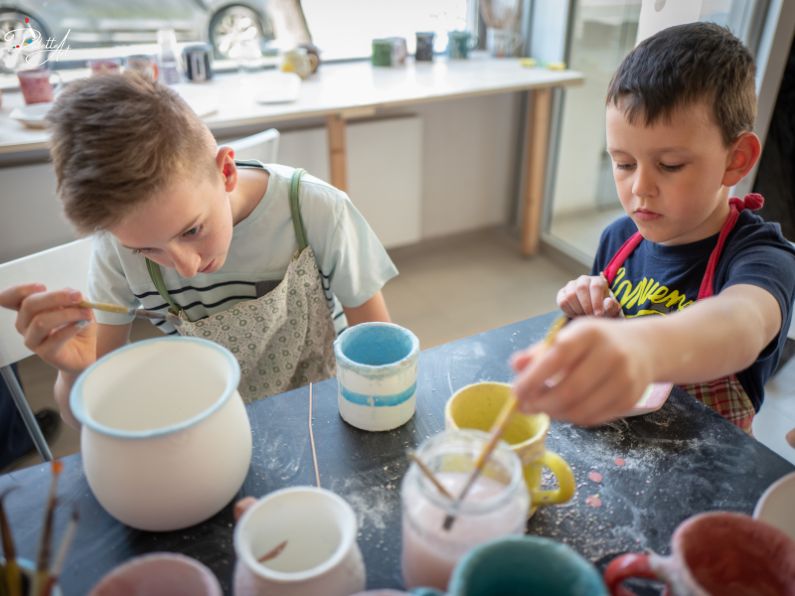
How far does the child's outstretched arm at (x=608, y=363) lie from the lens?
1.60 ft

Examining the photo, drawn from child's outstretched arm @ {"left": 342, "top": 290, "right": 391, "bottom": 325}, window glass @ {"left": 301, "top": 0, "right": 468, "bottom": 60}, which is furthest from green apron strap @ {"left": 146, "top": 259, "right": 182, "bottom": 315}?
window glass @ {"left": 301, "top": 0, "right": 468, "bottom": 60}

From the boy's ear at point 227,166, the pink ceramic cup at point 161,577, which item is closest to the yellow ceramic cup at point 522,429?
the pink ceramic cup at point 161,577

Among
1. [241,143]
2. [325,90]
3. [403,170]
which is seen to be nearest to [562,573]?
[241,143]

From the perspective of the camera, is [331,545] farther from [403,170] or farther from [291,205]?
[403,170]

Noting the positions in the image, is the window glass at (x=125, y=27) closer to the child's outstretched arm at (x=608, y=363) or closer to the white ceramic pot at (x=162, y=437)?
the white ceramic pot at (x=162, y=437)

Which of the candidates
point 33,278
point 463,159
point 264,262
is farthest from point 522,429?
point 463,159

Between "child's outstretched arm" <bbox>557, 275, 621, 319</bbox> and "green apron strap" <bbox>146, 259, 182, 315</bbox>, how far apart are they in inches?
25.5

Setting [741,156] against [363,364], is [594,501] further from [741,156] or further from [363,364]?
[741,156]

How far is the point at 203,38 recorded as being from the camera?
8.28 ft

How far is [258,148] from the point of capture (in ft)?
4.79

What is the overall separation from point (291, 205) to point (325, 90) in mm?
1392

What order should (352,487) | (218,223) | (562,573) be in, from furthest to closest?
(218,223) < (352,487) < (562,573)

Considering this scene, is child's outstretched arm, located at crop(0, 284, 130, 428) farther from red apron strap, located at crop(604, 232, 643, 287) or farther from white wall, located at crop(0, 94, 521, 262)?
white wall, located at crop(0, 94, 521, 262)

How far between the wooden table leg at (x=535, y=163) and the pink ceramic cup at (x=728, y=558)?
2.35 m
